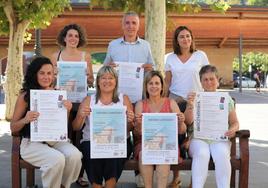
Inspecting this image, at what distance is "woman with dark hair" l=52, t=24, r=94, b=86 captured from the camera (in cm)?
582

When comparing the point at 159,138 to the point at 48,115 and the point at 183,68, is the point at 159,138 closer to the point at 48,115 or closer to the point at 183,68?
the point at 183,68

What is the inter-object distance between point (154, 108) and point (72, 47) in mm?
1304

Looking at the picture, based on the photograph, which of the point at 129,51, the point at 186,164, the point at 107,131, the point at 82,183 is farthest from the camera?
the point at 82,183

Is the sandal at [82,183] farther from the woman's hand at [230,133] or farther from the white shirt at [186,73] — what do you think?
the woman's hand at [230,133]

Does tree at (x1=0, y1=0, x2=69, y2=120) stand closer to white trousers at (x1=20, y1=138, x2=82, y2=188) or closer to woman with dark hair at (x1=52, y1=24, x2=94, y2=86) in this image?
woman with dark hair at (x1=52, y1=24, x2=94, y2=86)

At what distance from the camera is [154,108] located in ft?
17.5

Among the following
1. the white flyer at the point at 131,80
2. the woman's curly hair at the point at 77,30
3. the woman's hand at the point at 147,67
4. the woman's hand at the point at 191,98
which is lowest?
the woman's hand at the point at 191,98

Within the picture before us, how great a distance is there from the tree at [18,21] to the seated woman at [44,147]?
305 inches

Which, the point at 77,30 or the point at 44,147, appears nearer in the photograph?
the point at 44,147

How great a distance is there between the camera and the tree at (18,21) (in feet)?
42.1

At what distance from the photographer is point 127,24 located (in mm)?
5762

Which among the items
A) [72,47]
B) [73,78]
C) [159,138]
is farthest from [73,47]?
[159,138]

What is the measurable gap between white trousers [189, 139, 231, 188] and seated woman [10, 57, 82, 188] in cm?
123

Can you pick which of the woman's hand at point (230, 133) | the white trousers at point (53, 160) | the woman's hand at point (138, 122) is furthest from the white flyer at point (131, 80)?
the woman's hand at point (230, 133)
